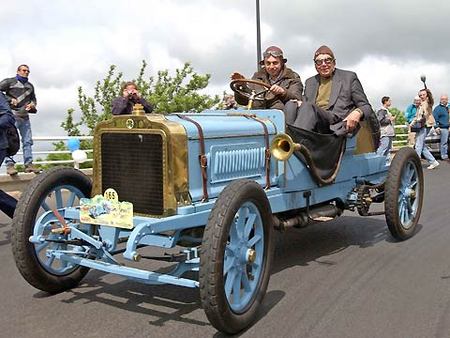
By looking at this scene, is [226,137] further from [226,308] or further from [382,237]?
[382,237]

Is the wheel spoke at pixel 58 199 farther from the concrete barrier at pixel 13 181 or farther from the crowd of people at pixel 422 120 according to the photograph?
the crowd of people at pixel 422 120

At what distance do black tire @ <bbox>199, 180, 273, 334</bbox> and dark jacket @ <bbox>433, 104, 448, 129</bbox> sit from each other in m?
13.2

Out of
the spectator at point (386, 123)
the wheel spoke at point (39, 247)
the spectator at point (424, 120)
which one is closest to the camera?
the wheel spoke at point (39, 247)

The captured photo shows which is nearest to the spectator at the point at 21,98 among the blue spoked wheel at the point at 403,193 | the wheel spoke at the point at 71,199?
the wheel spoke at the point at 71,199

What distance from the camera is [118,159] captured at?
14.3 feet

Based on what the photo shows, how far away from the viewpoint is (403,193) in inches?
254

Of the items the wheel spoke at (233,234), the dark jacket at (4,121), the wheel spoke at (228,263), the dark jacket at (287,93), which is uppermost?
the dark jacket at (287,93)

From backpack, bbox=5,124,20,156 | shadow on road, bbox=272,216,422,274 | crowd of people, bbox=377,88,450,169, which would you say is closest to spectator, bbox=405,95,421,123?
crowd of people, bbox=377,88,450,169

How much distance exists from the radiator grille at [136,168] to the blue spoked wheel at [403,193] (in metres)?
2.81

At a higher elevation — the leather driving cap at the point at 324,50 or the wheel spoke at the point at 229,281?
the leather driving cap at the point at 324,50

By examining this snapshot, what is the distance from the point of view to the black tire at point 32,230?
4.21 m

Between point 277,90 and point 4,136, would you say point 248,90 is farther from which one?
point 4,136

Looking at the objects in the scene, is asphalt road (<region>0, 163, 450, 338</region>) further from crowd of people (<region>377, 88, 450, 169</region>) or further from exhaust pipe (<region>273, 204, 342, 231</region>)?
crowd of people (<region>377, 88, 450, 169</region>)

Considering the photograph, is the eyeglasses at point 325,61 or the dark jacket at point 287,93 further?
the eyeglasses at point 325,61
